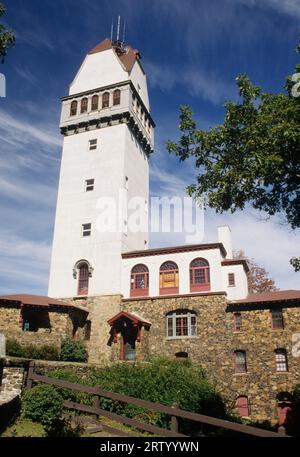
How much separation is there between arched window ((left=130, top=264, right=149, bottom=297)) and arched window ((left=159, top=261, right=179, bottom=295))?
4.19 feet

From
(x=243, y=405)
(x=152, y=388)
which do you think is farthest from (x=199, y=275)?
(x=152, y=388)

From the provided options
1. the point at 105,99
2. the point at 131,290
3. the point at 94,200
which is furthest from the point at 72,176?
the point at 131,290

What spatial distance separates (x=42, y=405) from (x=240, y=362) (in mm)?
17975

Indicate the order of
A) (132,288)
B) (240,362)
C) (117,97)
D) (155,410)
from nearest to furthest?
(155,410), (240,362), (132,288), (117,97)

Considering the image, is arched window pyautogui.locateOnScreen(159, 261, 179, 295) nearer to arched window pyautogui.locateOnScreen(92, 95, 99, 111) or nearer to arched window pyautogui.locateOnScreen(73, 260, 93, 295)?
arched window pyautogui.locateOnScreen(73, 260, 93, 295)

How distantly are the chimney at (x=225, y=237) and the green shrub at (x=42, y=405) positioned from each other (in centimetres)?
2286

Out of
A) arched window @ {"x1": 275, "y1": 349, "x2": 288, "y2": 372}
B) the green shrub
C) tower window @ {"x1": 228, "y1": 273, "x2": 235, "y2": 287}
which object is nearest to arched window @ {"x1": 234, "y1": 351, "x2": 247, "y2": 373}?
arched window @ {"x1": 275, "y1": 349, "x2": 288, "y2": 372}

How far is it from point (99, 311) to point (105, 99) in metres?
22.9

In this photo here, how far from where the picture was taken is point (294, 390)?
25203mm

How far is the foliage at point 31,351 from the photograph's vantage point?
79.0ft

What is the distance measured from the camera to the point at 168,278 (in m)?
31.8

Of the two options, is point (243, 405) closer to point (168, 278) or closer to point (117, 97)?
point (168, 278)

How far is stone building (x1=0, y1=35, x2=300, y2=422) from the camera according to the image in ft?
88.8

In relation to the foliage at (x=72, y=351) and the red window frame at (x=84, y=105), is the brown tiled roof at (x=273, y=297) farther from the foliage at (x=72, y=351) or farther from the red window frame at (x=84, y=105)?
the red window frame at (x=84, y=105)
